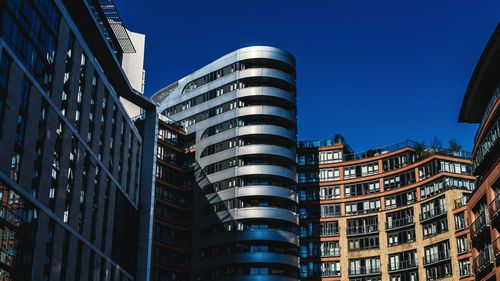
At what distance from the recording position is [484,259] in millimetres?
57594

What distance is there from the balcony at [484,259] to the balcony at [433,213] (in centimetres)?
4709

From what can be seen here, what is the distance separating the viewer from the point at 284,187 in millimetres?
107938

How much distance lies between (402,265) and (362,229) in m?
9.39

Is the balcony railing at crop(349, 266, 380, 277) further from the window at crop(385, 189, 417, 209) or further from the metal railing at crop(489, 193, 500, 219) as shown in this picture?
the metal railing at crop(489, 193, 500, 219)

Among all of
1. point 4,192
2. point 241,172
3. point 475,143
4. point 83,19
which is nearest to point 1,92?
point 4,192

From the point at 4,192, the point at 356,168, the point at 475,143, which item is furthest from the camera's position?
the point at 356,168

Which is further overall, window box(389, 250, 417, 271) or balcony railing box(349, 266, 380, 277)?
balcony railing box(349, 266, 380, 277)

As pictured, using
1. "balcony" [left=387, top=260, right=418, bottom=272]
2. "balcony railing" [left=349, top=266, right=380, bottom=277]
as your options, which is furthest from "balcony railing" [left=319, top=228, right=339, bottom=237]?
"balcony" [left=387, top=260, right=418, bottom=272]

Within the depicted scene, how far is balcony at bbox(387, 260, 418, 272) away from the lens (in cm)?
11009

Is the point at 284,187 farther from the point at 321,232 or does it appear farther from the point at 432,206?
the point at 432,206

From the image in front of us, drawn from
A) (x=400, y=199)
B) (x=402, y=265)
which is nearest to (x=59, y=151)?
(x=402, y=265)

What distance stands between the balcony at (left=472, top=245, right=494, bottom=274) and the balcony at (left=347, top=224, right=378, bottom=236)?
55.7 m

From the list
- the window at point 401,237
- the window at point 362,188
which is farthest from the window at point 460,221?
the window at point 362,188

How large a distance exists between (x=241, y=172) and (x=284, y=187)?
7.27m
